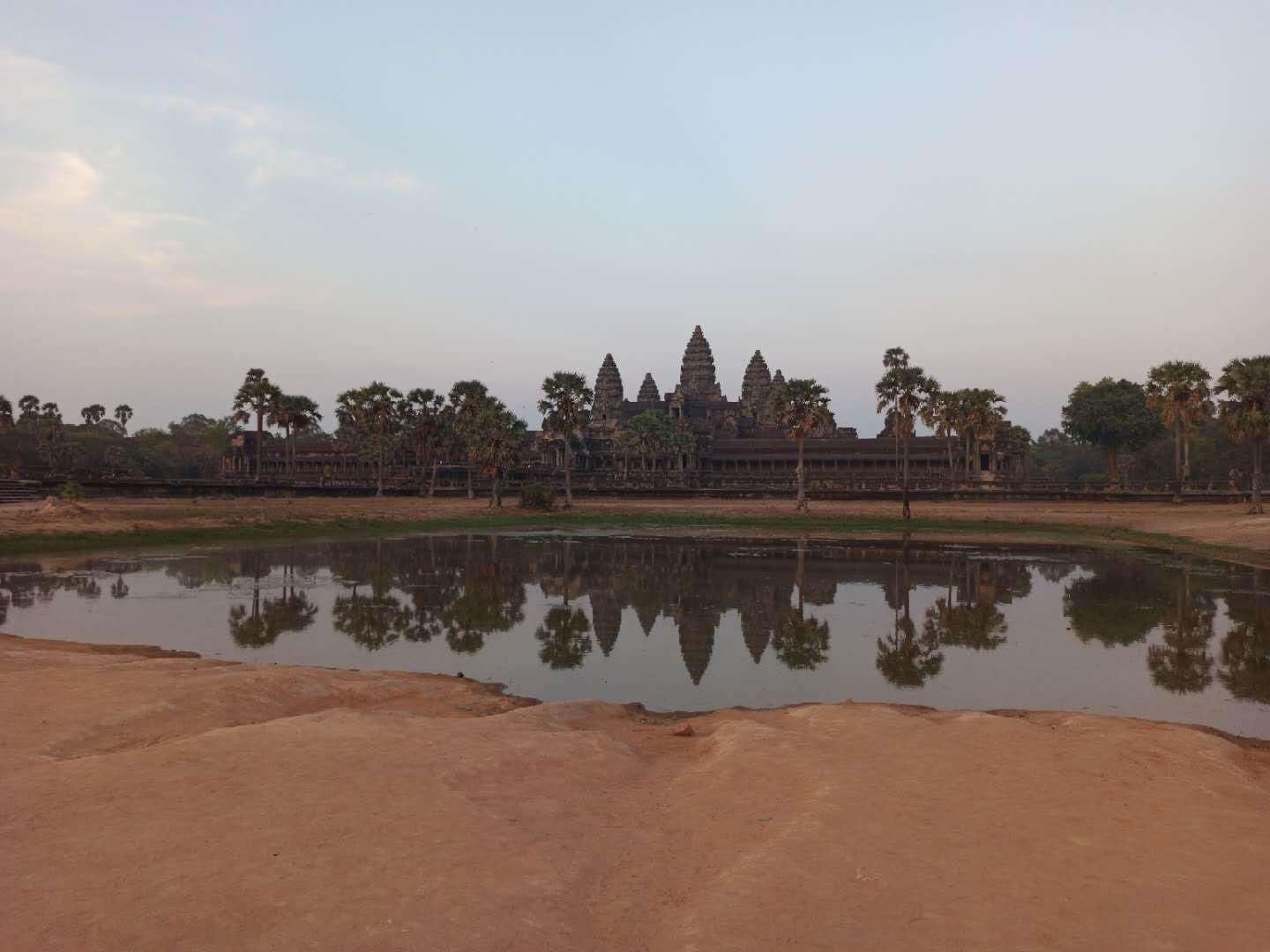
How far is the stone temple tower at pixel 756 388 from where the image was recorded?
12706cm

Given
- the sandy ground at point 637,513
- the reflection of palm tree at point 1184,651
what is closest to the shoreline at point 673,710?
the reflection of palm tree at point 1184,651

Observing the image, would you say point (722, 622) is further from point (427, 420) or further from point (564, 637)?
point (427, 420)

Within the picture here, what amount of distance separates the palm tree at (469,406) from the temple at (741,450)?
9369 mm

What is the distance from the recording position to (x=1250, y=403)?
163 ft

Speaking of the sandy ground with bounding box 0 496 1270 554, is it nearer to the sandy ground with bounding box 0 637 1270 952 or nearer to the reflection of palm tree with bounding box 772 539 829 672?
the reflection of palm tree with bounding box 772 539 829 672

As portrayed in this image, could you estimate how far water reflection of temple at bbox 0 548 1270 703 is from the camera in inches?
712

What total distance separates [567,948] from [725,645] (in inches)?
540

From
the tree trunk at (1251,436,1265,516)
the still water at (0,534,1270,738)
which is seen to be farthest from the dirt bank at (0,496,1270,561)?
the still water at (0,534,1270,738)

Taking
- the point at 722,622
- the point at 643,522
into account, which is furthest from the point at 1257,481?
the point at 722,622

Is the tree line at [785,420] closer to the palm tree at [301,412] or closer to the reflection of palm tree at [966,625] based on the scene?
the palm tree at [301,412]

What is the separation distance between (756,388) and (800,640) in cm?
11295

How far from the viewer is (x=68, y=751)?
28.7ft

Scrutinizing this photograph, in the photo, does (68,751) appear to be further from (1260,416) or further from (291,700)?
(1260,416)

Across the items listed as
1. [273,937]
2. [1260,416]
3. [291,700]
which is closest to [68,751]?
[291,700]
